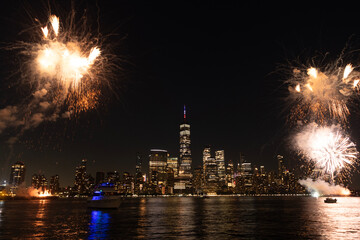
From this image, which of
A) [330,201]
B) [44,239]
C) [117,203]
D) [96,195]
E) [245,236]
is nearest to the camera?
[44,239]

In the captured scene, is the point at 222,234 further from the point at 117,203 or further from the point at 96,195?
the point at 96,195

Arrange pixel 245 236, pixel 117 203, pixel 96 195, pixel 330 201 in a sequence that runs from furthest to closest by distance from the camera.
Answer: pixel 330 201
pixel 96 195
pixel 117 203
pixel 245 236

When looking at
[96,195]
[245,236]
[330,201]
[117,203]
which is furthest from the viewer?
[330,201]

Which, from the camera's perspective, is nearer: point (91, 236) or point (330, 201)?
point (91, 236)

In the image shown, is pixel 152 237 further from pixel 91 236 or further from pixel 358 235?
pixel 358 235

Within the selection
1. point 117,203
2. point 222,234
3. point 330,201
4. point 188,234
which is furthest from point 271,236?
point 330,201

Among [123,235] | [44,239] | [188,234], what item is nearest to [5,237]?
[44,239]
